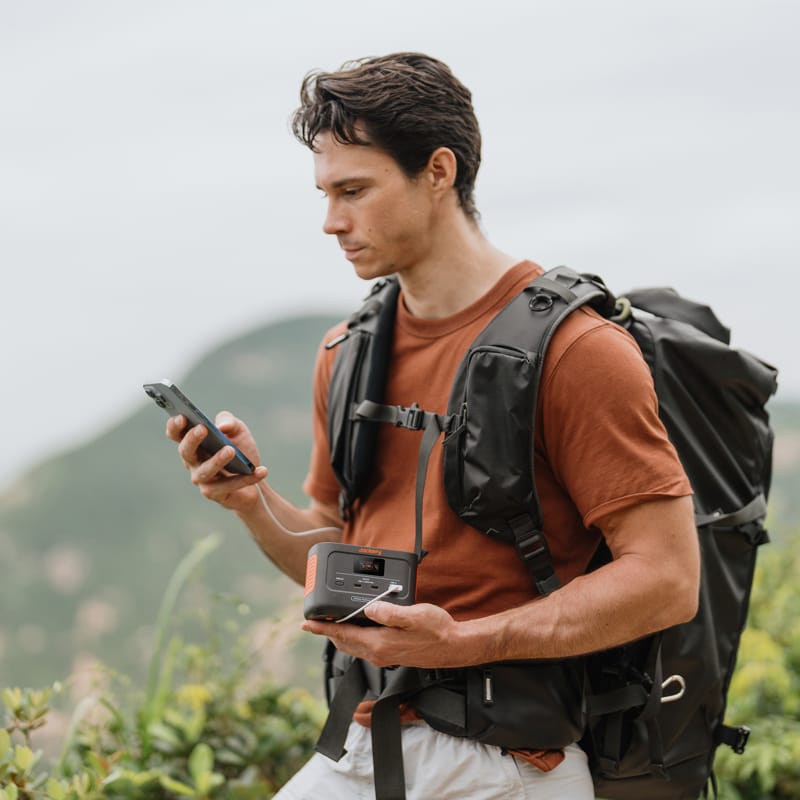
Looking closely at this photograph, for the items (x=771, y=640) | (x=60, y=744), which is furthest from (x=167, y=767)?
(x=771, y=640)

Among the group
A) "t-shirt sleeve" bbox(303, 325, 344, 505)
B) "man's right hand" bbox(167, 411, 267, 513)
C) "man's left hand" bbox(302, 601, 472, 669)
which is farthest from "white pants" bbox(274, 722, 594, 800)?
"t-shirt sleeve" bbox(303, 325, 344, 505)

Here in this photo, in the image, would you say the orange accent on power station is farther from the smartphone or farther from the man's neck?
the man's neck

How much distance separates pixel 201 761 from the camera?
10.7ft

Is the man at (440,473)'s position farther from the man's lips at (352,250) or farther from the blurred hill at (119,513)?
the blurred hill at (119,513)

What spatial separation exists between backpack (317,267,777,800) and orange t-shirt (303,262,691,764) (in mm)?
45

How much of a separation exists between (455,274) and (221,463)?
707 mm

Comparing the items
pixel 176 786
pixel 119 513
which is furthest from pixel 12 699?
pixel 119 513

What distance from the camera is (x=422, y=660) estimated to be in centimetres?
209

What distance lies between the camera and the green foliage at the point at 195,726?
3.28m

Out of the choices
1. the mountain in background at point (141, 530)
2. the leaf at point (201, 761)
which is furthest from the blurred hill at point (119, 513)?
the leaf at point (201, 761)

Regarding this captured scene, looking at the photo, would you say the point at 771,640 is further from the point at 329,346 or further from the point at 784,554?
the point at 329,346

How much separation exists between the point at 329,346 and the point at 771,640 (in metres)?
2.43

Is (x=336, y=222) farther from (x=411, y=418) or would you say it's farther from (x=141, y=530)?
(x=141, y=530)

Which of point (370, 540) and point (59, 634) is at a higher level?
point (370, 540)
